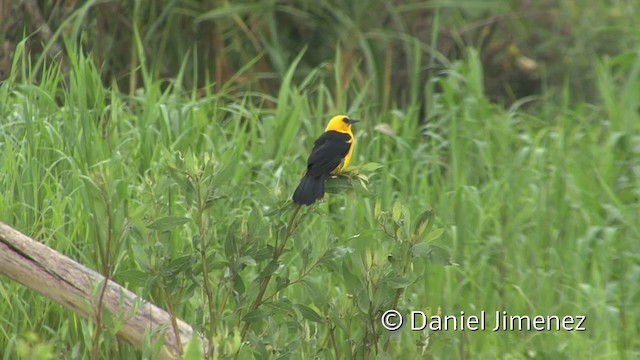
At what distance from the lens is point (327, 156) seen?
3.20 metres

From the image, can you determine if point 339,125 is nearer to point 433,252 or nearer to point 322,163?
point 322,163

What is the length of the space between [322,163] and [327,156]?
3 centimetres

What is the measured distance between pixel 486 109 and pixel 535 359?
6.10 feet

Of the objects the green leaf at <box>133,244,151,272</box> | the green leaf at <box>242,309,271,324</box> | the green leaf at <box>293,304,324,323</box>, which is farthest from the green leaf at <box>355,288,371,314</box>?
the green leaf at <box>133,244,151,272</box>

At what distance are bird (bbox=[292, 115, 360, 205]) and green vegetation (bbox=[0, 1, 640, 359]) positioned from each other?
0.07 metres

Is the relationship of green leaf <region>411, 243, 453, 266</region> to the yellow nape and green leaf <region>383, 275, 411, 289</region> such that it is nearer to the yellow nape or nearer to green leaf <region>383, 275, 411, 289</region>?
green leaf <region>383, 275, 411, 289</region>

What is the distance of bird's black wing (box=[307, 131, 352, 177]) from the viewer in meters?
3.17

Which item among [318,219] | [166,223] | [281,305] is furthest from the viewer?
[318,219]

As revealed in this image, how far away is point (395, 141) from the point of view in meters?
5.27

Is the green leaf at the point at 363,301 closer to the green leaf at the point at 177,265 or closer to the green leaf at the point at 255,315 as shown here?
the green leaf at the point at 255,315

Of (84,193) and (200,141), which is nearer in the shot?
(84,193)

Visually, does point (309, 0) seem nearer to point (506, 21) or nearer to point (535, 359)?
point (506, 21)

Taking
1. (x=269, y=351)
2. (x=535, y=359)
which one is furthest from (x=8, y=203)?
(x=535, y=359)

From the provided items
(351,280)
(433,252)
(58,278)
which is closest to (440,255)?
(433,252)
